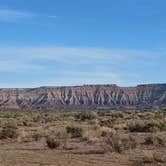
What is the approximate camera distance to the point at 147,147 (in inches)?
1099

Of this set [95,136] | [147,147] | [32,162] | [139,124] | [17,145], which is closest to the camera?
[32,162]

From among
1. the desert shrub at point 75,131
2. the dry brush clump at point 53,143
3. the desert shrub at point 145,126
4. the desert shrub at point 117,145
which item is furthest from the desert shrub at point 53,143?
the desert shrub at point 145,126

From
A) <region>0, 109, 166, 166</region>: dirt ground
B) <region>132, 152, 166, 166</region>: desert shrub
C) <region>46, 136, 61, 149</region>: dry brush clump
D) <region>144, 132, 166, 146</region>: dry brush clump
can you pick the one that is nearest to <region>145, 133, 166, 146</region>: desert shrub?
<region>144, 132, 166, 146</region>: dry brush clump

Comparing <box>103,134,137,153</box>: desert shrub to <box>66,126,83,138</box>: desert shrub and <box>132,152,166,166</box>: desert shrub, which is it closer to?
<box>132,152,166,166</box>: desert shrub

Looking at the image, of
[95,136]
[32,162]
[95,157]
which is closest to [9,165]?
[32,162]

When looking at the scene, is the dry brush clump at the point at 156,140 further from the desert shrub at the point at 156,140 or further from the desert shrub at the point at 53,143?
the desert shrub at the point at 53,143

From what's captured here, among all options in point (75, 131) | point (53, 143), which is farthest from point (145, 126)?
point (53, 143)

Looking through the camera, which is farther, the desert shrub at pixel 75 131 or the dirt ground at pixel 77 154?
the desert shrub at pixel 75 131

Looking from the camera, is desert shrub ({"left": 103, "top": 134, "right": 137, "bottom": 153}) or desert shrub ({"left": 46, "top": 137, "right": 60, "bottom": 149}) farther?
desert shrub ({"left": 46, "top": 137, "right": 60, "bottom": 149})

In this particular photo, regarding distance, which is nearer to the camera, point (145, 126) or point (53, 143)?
point (53, 143)

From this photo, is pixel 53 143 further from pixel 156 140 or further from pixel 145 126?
pixel 145 126

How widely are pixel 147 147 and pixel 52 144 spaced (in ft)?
16.8

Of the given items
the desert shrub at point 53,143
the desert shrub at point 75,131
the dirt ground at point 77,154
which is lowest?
the dirt ground at point 77,154

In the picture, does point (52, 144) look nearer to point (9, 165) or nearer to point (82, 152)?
point (82, 152)
